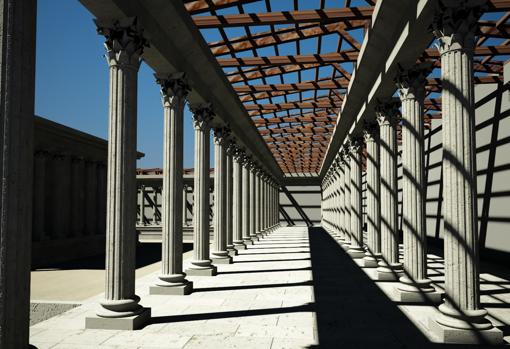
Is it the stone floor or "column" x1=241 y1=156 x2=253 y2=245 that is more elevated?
"column" x1=241 y1=156 x2=253 y2=245

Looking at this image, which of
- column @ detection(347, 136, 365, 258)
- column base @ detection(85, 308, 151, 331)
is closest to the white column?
column @ detection(347, 136, 365, 258)

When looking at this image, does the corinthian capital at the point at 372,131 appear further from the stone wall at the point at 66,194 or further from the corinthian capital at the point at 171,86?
the stone wall at the point at 66,194

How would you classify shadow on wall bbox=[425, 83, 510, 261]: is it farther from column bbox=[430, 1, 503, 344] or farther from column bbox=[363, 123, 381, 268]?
column bbox=[430, 1, 503, 344]

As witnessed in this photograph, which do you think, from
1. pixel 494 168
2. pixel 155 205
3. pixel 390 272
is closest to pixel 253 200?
pixel 494 168

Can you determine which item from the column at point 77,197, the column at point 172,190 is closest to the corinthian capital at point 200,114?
the column at point 172,190

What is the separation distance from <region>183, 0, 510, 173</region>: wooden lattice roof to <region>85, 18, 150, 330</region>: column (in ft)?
12.5

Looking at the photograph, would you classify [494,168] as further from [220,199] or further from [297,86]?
[220,199]

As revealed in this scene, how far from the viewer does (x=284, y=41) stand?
60.0 ft

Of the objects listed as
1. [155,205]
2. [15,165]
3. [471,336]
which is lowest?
[471,336]

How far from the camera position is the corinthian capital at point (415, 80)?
14570 millimetres

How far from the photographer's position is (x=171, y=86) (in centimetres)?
1583

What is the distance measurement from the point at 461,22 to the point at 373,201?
40.1ft

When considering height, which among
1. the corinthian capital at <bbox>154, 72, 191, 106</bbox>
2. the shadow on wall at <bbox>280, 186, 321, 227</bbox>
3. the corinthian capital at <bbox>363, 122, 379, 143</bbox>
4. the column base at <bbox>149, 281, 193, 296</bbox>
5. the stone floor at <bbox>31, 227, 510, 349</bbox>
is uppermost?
the corinthian capital at <bbox>154, 72, 191, 106</bbox>

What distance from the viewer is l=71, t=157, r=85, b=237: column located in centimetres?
3528
